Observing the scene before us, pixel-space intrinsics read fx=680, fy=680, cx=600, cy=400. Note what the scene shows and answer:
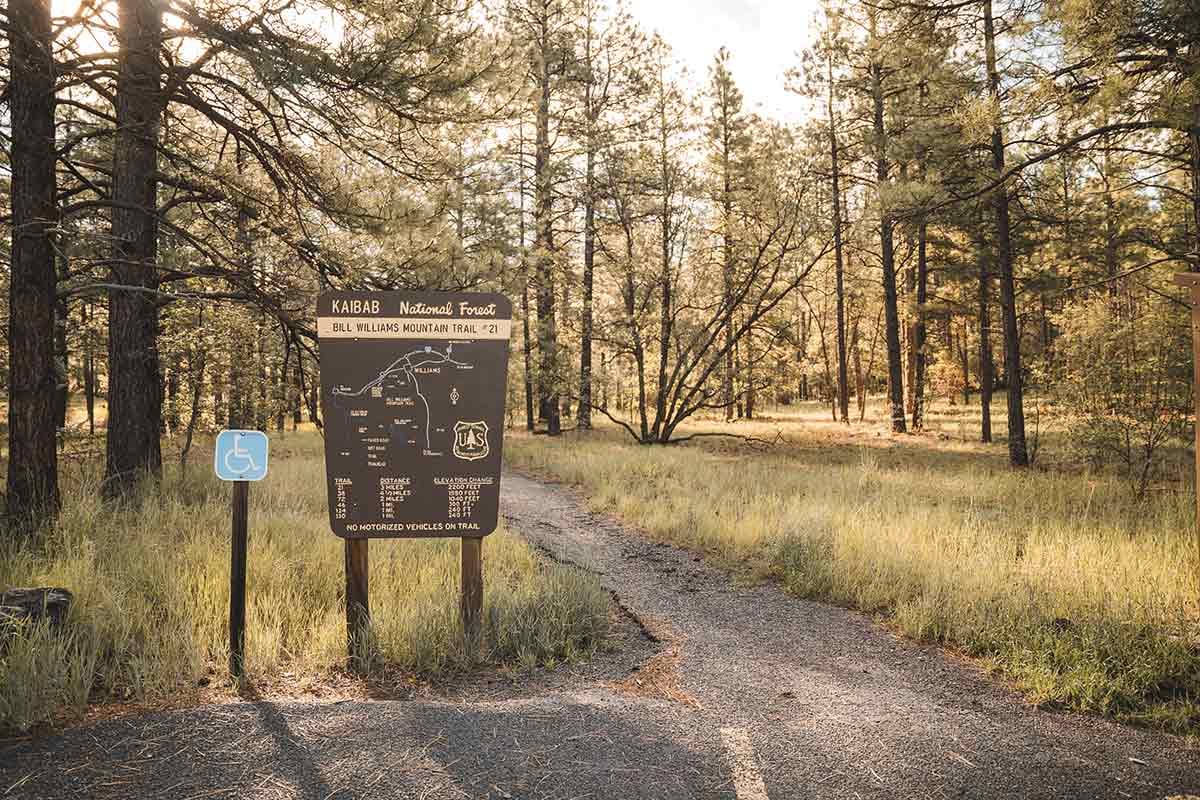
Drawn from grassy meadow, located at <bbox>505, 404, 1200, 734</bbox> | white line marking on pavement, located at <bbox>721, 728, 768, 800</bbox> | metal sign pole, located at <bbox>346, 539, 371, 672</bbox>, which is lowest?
white line marking on pavement, located at <bbox>721, 728, 768, 800</bbox>

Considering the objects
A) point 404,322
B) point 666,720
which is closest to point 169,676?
point 404,322

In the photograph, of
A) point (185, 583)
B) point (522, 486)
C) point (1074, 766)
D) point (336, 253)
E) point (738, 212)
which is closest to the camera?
point (1074, 766)

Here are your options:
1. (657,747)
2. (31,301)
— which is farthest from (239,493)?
(31,301)

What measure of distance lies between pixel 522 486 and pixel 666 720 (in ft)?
32.1

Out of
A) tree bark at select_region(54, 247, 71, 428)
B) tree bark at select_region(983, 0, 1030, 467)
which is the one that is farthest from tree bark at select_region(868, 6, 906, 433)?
tree bark at select_region(54, 247, 71, 428)

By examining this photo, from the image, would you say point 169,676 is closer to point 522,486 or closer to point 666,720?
point 666,720

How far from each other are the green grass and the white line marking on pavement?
1.52 m

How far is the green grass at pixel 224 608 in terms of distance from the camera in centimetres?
396

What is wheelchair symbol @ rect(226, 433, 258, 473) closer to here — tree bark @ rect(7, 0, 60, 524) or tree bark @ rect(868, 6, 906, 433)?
tree bark @ rect(7, 0, 60, 524)

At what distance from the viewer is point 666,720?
3.74 m

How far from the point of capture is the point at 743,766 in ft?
10.8

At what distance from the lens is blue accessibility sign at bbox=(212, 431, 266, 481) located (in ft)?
13.8

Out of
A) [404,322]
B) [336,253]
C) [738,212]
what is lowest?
[404,322]

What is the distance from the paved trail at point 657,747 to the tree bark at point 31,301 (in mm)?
4496
